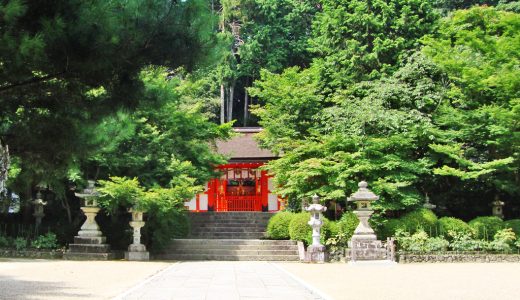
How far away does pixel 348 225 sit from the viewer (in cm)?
1534

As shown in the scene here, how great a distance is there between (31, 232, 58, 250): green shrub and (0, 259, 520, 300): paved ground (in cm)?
399

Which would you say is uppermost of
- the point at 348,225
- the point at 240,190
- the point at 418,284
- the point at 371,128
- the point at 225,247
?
the point at 371,128

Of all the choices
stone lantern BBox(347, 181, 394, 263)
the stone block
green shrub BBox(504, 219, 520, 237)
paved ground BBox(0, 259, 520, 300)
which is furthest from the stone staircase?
green shrub BBox(504, 219, 520, 237)

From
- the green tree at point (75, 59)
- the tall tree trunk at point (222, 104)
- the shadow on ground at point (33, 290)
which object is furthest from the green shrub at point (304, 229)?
the tall tree trunk at point (222, 104)

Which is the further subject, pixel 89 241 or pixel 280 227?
pixel 280 227

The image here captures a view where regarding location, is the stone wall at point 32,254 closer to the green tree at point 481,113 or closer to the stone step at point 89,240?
the stone step at point 89,240

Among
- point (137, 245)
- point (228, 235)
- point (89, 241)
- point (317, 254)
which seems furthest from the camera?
point (228, 235)

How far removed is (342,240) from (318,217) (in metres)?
1.08

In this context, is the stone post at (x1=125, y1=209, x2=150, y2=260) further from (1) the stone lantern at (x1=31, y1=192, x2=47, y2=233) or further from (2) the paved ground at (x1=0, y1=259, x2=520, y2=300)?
(1) the stone lantern at (x1=31, y1=192, x2=47, y2=233)

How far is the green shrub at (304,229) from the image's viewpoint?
15.6 m

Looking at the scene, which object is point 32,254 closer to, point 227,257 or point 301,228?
point 227,257

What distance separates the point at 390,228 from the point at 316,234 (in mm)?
2383

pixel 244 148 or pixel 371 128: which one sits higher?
pixel 244 148

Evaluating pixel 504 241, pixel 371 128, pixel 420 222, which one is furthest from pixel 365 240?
pixel 504 241
